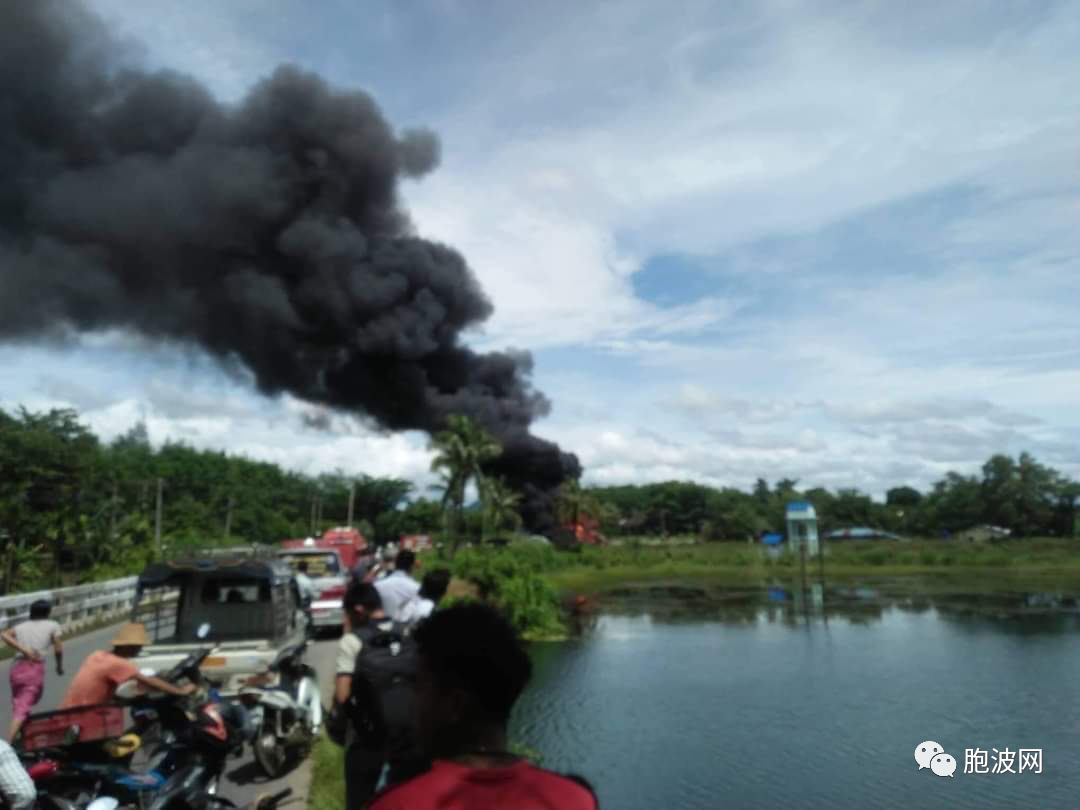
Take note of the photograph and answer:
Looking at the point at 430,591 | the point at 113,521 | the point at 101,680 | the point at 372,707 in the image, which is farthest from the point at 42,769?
the point at 113,521

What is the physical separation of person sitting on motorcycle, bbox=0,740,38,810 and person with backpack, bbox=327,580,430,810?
149 cm

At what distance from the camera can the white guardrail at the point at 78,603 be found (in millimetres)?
16531

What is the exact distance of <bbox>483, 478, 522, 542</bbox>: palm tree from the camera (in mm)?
49344

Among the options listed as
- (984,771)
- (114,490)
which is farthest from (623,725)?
(114,490)

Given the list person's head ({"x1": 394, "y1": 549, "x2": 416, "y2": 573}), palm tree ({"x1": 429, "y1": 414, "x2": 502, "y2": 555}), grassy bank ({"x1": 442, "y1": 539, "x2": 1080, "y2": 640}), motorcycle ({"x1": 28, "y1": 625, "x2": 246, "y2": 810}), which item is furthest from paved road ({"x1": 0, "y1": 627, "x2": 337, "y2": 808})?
palm tree ({"x1": 429, "y1": 414, "x2": 502, "y2": 555})

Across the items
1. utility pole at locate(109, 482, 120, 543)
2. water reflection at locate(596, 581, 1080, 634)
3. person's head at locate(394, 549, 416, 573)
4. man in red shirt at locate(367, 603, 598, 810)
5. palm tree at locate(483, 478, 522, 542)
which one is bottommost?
water reflection at locate(596, 581, 1080, 634)

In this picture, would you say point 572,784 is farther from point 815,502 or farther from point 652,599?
point 815,502

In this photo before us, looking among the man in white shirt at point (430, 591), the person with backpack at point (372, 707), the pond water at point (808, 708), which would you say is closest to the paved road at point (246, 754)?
the man in white shirt at point (430, 591)

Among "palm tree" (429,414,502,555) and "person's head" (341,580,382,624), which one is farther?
"palm tree" (429,414,502,555)

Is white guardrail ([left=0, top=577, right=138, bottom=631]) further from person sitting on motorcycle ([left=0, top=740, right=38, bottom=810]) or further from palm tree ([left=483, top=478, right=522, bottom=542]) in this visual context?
palm tree ([left=483, top=478, right=522, bottom=542])

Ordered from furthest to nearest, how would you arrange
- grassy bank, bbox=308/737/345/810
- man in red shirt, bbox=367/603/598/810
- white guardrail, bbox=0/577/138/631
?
white guardrail, bbox=0/577/138/631 < grassy bank, bbox=308/737/345/810 < man in red shirt, bbox=367/603/598/810

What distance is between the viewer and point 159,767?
5762 mm

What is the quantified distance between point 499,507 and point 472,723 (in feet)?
158

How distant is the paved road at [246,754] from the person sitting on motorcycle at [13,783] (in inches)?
102
